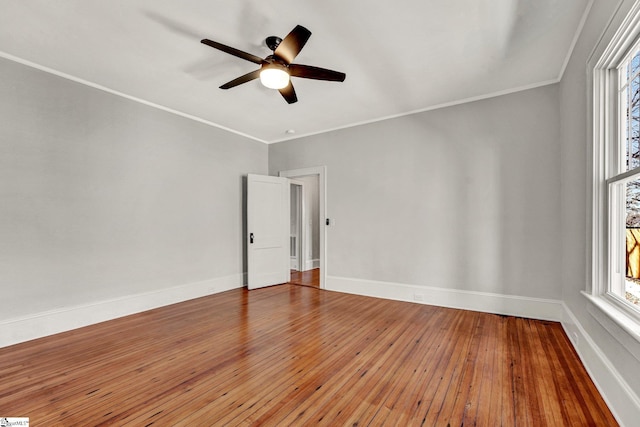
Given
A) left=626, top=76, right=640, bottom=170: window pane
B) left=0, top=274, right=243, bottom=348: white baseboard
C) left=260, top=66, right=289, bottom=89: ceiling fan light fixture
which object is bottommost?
left=0, top=274, right=243, bottom=348: white baseboard

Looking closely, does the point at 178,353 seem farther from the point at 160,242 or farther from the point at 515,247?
the point at 515,247

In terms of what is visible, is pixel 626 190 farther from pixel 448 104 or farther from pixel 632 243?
pixel 448 104

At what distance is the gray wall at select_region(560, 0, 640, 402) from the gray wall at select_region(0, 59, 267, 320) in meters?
4.63

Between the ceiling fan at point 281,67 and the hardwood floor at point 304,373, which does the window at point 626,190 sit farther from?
the ceiling fan at point 281,67

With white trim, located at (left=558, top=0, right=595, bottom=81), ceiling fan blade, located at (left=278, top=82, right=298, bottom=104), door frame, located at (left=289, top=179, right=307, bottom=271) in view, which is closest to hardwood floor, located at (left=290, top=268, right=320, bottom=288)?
door frame, located at (left=289, top=179, right=307, bottom=271)

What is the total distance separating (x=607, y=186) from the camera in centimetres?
205

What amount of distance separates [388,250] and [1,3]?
185 inches

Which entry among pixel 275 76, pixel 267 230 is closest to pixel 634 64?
pixel 275 76

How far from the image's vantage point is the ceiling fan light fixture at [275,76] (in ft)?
8.16

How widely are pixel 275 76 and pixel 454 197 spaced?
2.84 meters

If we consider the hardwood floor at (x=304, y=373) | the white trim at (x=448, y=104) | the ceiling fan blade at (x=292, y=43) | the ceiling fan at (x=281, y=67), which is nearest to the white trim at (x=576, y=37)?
the white trim at (x=448, y=104)

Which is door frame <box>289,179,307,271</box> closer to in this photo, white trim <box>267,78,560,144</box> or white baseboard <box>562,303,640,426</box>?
white trim <box>267,78,560,144</box>

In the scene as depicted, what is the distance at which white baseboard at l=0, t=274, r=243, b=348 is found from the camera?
9.40ft

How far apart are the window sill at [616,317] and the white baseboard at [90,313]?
4.62 meters
